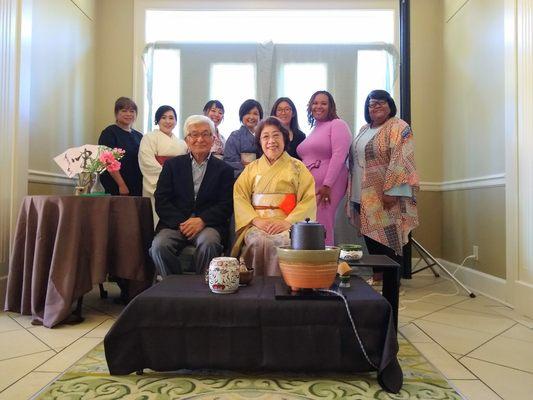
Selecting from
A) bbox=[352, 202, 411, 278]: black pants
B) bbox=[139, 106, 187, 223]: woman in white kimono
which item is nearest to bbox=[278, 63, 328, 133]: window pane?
bbox=[139, 106, 187, 223]: woman in white kimono

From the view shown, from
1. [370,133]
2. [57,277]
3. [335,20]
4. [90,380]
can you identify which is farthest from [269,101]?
[90,380]

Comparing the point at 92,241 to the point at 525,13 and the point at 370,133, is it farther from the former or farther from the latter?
the point at 525,13

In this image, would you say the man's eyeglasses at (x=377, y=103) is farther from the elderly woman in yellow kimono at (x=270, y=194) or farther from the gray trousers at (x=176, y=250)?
the gray trousers at (x=176, y=250)

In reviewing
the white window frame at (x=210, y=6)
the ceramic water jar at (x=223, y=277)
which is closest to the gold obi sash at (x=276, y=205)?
the ceramic water jar at (x=223, y=277)

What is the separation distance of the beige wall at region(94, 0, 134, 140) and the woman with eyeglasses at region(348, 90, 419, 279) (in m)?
2.41

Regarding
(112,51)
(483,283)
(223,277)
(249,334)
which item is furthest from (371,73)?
(249,334)

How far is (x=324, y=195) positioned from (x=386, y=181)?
1.37 feet

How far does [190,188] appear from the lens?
7.82 ft

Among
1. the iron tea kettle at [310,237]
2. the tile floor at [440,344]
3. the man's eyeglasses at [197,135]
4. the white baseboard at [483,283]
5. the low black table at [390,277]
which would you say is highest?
the man's eyeglasses at [197,135]

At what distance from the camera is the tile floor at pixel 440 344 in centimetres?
140

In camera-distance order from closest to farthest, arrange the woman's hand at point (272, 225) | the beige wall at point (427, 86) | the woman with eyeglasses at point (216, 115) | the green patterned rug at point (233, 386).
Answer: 1. the green patterned rug at point (233, 386)
2. the woman's hand at point (272, 225)
3. the woman with eyeglasses at point (216, 115)
4. the beige wall at point (427, 86)

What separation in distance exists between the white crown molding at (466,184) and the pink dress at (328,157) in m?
1.02

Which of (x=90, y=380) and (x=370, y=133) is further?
(x=370, y=133)

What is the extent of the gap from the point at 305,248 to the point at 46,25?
2.78 meters
